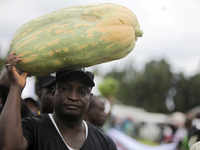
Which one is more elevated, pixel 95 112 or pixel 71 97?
pixel 71 97

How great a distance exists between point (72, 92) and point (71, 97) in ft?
0.22

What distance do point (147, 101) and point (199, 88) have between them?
32.5 feet

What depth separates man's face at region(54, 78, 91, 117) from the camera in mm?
2086

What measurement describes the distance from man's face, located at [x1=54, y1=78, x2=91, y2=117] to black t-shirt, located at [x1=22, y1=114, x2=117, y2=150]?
0.16 m

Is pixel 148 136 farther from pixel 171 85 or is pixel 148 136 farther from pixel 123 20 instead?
pixel 171 85

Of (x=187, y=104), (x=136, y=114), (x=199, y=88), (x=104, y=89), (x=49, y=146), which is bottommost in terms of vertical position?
(x=187, y=104)

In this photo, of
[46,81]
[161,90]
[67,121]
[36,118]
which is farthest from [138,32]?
[161,90]

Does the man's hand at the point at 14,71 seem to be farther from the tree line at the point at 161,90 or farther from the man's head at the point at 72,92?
the tree line at the point at 161,90

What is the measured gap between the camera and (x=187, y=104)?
4288 centimetres

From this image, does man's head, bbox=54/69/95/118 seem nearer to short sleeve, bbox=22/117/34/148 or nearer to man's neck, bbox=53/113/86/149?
man's neck, bbox=53/113/86/149

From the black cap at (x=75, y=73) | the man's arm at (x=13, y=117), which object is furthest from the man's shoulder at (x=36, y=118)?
the black cap at (x=75, y=73)

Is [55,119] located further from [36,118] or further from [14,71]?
[14,71]

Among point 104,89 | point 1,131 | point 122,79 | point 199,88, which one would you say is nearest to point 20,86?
point 1,131

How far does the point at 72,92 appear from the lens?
215 cm
